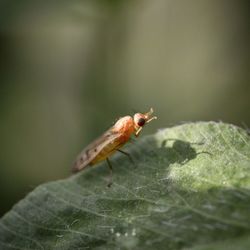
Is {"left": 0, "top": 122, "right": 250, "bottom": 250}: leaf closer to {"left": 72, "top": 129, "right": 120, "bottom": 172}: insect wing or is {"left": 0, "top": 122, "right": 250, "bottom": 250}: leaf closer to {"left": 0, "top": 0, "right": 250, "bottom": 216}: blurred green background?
{"left": 72, "top": 129, "right": 120, "bottom": 172}: insect wing

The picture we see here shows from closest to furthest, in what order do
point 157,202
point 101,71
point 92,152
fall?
point 157,202, point 92,152, point 101,71

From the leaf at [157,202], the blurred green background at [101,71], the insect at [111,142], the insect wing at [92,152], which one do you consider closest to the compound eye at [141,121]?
the insect at [111,142]

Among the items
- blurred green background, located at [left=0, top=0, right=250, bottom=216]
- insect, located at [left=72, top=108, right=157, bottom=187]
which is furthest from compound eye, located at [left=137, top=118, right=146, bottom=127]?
blurred green background, located at [left=0, top=0, right=250, bottom=216]

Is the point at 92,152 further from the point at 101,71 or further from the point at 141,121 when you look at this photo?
the point at 101,71

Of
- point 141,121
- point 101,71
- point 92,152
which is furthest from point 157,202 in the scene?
point 101,71

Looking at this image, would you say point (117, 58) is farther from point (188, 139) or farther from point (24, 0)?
point (188, 139)
